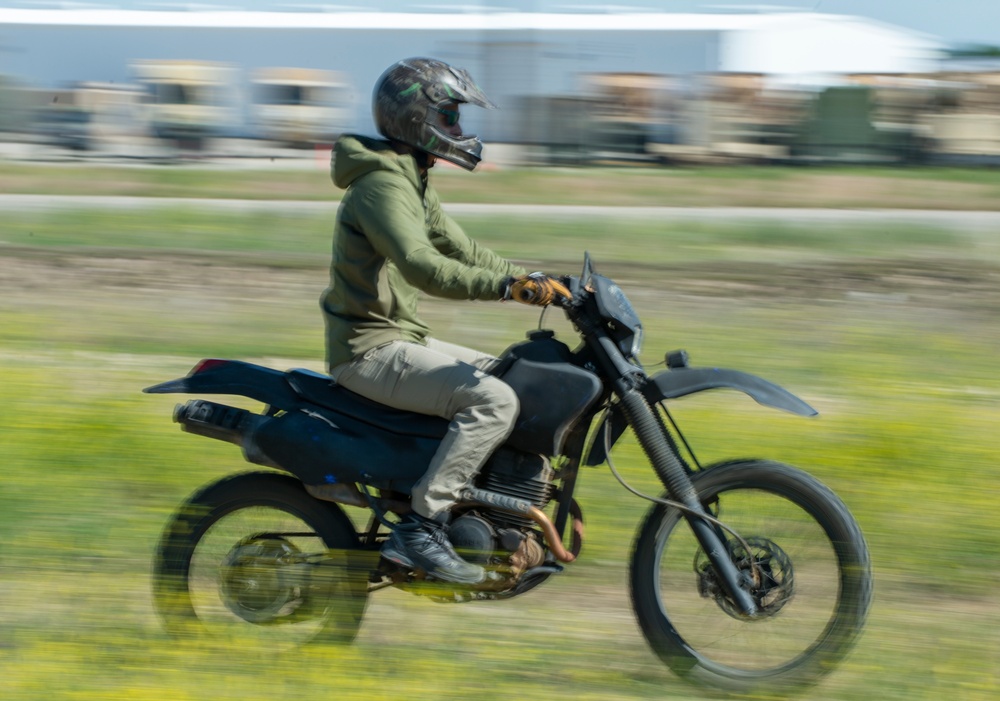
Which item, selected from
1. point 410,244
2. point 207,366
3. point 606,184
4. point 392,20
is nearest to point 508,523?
point 410,244

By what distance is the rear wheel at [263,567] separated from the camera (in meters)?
4.24

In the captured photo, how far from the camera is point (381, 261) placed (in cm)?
412

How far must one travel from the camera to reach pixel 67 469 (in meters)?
5.81

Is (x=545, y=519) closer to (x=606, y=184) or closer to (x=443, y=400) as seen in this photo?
(x=443, y=400)

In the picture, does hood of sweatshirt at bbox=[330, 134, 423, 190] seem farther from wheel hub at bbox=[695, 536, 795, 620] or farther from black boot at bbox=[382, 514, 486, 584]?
wheel hub at bbox=[695, 536, 795, 620]

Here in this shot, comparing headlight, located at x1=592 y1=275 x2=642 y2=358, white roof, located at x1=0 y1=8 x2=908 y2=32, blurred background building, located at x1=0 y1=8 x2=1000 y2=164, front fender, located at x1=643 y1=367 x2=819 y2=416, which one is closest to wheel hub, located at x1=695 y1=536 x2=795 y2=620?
front fender, located at x1=643 y1=367 x2=819 y2=416

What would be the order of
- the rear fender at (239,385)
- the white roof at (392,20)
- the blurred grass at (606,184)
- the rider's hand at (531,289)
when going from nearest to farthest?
the rider's hand at (531,289)
the rear fender at (239,385)
the blurred grass at (606,184)
the white roof at (392,20)

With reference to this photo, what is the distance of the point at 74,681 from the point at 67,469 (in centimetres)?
214

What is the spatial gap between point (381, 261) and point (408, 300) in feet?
0.74

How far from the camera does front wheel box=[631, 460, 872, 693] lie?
3979mm

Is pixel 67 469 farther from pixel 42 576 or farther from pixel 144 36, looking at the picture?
pixel 144 36

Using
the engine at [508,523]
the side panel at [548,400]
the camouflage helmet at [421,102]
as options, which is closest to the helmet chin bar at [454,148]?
the camouflage helmet at [421,102]

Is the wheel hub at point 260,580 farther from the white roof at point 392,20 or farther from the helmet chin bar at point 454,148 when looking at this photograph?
the white roof at point 392,20

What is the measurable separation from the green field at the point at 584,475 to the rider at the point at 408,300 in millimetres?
507
